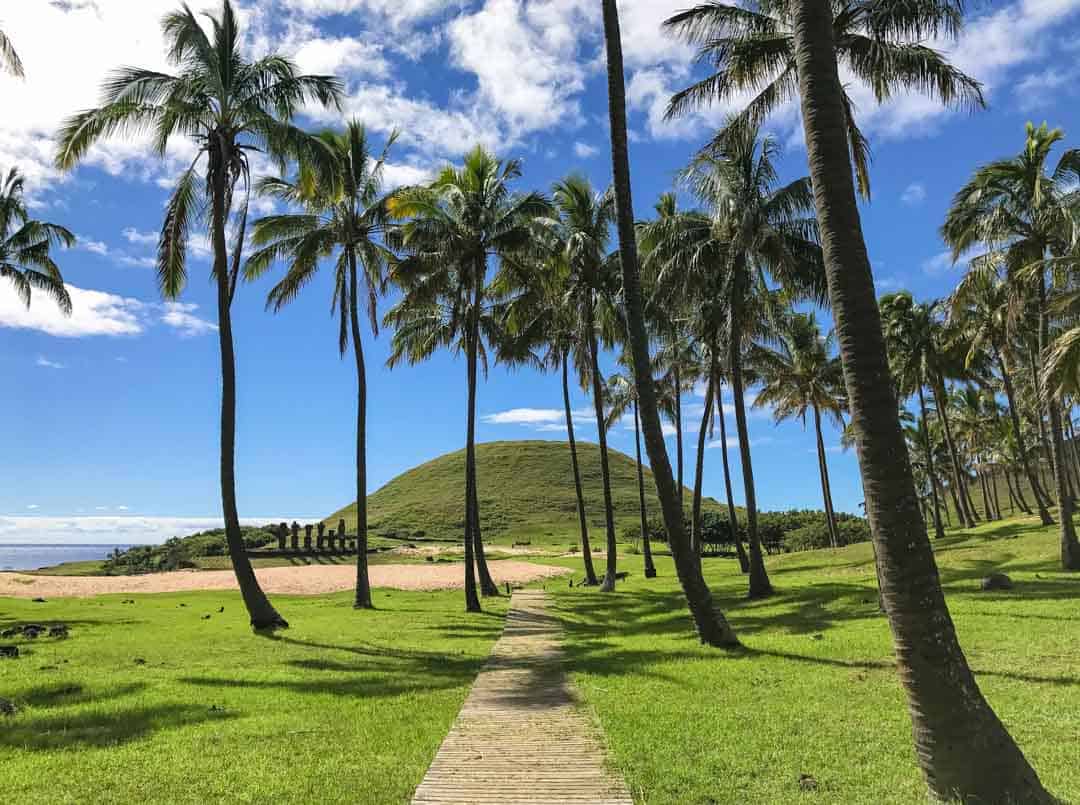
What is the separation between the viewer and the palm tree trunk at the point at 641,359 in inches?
489

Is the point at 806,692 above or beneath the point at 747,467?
beneath

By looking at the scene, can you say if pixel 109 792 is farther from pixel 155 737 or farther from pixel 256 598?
pixel 256 598

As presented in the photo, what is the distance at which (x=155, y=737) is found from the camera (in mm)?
7531

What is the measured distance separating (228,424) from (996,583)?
64.7 feet

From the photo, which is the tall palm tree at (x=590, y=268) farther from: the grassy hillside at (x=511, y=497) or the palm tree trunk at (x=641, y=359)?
Answer: the grassy hillside at (x=511, y=497)

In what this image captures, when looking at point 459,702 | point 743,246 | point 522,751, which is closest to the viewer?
point 522,751

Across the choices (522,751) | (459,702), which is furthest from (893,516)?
(459,702)

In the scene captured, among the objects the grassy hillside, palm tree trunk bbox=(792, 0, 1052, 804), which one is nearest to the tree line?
palm tree trunk bbox=(792, 0, 1052, 804)

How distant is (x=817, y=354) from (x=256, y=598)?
3372cm

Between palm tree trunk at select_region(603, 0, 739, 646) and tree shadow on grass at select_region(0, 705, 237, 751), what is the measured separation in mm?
7665

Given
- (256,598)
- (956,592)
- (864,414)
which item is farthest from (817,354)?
(864,414)

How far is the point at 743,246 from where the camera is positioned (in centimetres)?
2141

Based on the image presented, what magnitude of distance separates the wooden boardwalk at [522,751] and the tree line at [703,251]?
2900mm

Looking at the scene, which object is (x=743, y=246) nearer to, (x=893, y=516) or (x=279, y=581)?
(x=893, y=516)
